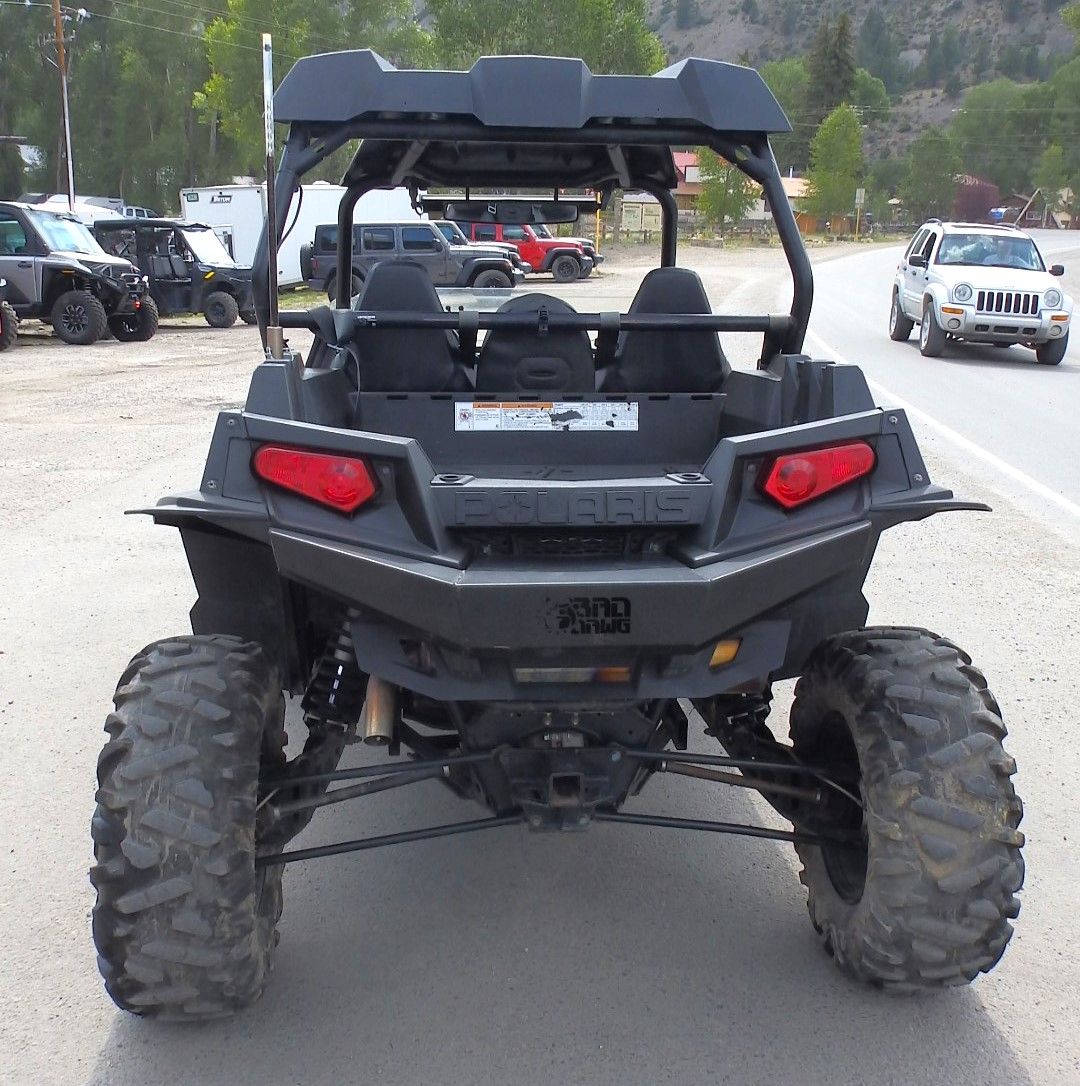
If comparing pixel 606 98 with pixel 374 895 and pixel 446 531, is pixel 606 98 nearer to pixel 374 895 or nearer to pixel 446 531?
pixel 446 531

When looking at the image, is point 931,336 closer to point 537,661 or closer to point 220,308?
point 220,308

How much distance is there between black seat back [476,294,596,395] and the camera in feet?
13.8

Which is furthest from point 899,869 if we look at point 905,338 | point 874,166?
point 874,166

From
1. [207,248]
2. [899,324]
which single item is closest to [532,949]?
[899,324]

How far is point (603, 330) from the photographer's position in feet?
13.0

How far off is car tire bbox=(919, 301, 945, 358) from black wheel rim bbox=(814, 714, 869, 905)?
14.4m

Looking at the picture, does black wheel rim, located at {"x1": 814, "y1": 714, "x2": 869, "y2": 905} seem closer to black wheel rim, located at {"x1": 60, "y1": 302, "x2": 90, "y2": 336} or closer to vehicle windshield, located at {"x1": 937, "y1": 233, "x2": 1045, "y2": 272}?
vehicle windshield, located at {"x1": 937, "y1": 233, "x2": 1045, "y2": 272}

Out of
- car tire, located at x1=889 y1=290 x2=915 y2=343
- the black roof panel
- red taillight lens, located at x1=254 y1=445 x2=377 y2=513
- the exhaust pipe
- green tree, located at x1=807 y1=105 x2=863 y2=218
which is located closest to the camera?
red taillight lens, located at x1=254 y1=445 x2=377 y2=513

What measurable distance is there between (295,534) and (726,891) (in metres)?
1.64

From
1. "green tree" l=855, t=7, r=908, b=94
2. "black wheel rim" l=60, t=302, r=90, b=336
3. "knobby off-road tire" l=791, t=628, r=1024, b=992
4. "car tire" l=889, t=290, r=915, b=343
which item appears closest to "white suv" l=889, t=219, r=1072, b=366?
"car tire" l=889, t=290, r=915, b=343

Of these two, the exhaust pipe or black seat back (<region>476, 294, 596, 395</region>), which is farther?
black seat back (<region>476, 294, 596, 395</region>)

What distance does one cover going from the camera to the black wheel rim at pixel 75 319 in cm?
1841

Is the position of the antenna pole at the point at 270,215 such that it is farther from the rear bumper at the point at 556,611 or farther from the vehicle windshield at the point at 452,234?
the vehicle windshield at the point at 452,234

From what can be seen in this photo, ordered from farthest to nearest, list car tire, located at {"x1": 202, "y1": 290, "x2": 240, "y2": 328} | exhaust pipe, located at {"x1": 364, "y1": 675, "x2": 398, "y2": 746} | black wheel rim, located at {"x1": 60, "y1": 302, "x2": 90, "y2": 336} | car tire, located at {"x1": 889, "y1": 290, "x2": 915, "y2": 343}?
1. car tire, located at {"x1": 202, "y1": 290, "x2": 240, "y2": 328}
2. car tire, located at {"x1": 889, "y1": 290, "x2": 915, "y2": 343}
3. black wheel rim, located at {"x1": 60, "y1": 302, "x2": 90, "y2": 336}
4. exhaust pipe, located at {"x1": 364, "y1": 675, "x2": 398, "y2": 746}
